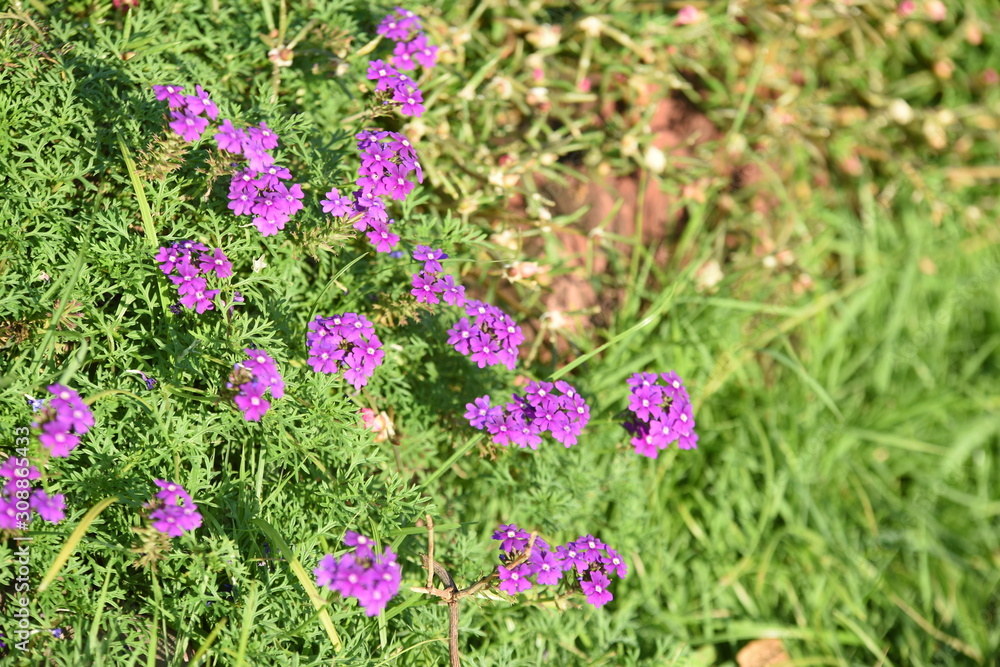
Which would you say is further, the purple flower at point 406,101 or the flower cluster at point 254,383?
the purple flower at point 406,101

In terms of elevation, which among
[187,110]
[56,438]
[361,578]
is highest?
[187,110]

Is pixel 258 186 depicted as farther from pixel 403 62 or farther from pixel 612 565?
pixel 612 565

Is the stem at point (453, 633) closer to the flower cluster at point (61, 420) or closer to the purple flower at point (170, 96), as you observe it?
the flower cluster at point (61, 420)

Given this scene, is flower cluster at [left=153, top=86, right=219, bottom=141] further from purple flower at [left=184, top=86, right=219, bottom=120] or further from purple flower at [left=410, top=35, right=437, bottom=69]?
purple flower at [left=410, top=35, right=437, bottom=69]

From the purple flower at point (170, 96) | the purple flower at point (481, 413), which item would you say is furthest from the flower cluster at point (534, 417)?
the purple flower at point (170, 96)

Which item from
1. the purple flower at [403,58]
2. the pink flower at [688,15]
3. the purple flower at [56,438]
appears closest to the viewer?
the purple flower at [56,438]

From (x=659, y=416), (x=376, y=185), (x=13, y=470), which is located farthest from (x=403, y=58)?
(x=13, y=470)

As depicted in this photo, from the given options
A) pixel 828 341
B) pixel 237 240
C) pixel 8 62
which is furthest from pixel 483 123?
pixel 828 341
